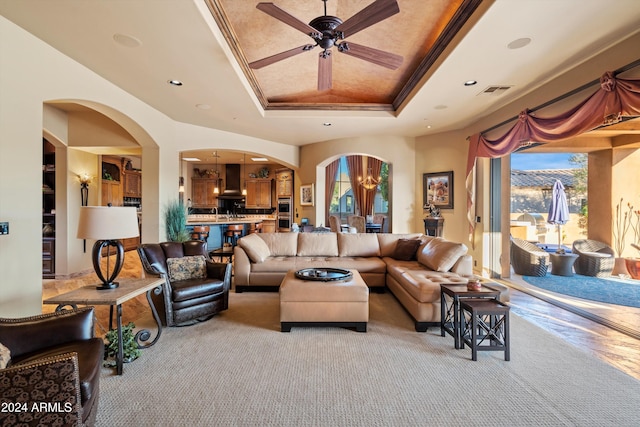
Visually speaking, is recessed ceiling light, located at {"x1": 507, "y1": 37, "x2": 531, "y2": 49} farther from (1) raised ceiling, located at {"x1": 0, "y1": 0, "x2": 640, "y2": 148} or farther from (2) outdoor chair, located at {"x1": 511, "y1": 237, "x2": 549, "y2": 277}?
(2) outdoor chair, located at {"x1": 511, "y1": 237, "x2": 549, "y2": 277}

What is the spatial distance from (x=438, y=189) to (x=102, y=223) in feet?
20.9

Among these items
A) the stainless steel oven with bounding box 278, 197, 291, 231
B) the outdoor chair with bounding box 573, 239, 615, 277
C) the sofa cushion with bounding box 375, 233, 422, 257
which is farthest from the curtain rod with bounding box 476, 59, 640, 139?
the stainless steel oven with bounding box 278, 197, 291, 231

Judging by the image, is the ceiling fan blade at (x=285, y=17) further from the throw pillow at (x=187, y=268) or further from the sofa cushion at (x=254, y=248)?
the sofa cushion at (x=254, y=248)

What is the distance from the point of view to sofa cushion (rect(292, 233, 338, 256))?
17.4ft

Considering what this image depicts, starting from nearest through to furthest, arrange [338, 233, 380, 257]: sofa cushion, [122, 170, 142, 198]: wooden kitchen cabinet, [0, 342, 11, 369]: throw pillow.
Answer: [0, 342, 11, 369]: throw pillow
[338, 233, 380, 257]: sofa cushion
[122, 170, 142, 198]: wooden kitchen cabinet

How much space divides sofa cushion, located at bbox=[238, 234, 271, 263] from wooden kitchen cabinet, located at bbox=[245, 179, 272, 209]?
6.71 m

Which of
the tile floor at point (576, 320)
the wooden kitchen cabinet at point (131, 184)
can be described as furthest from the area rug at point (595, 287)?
the wooden kitchen cabinet at point (131, 184)

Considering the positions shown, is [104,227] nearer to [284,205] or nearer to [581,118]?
[581,118]

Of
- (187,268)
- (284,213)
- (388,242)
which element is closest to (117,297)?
(187,268)

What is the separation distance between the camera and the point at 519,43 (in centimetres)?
317

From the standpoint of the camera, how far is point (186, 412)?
195 centimetres

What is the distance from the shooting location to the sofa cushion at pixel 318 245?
530 cm

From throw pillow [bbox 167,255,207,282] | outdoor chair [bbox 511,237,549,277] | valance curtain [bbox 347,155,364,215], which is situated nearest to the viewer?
throw pillow [bbox 167,255,207,282]

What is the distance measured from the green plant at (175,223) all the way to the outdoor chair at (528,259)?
6.42 meters
